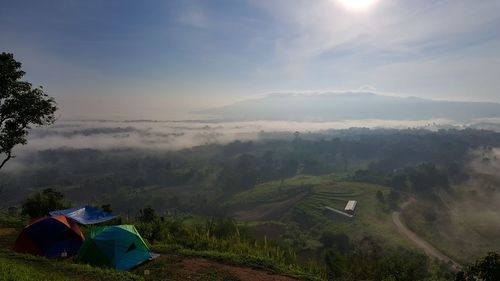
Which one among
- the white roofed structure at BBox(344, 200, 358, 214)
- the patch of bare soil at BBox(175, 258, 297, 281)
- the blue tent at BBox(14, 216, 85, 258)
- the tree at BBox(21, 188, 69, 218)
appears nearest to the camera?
the patch of bare soil at BBox(175, 258, 297, 281)

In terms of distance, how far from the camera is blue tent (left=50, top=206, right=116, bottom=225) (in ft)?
84.8

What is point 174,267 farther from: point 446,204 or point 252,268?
point 446,204

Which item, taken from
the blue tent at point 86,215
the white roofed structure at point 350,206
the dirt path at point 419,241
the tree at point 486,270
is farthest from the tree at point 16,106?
the white roofed structure at point 350,206

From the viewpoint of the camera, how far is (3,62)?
20.7m

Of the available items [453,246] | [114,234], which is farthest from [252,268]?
[453,246]

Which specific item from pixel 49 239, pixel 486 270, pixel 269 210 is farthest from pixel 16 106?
pixel 269 210

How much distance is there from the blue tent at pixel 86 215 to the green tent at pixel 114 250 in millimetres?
8223

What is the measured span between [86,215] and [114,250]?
34.5 feet

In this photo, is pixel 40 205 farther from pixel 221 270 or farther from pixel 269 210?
pixel 269 210

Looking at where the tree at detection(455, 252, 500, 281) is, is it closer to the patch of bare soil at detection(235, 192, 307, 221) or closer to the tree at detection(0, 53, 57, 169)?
the tree at detection(0, 53, 57, 169)

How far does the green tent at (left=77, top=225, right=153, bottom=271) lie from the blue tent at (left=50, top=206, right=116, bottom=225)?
8.22m

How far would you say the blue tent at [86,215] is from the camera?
25.9 m

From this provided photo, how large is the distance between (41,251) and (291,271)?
1341 centimetres

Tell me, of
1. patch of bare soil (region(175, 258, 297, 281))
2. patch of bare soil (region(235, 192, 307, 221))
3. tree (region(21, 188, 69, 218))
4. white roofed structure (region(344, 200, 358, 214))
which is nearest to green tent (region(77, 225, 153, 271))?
patch of bare soil (region(175, 258, 297, 281))
